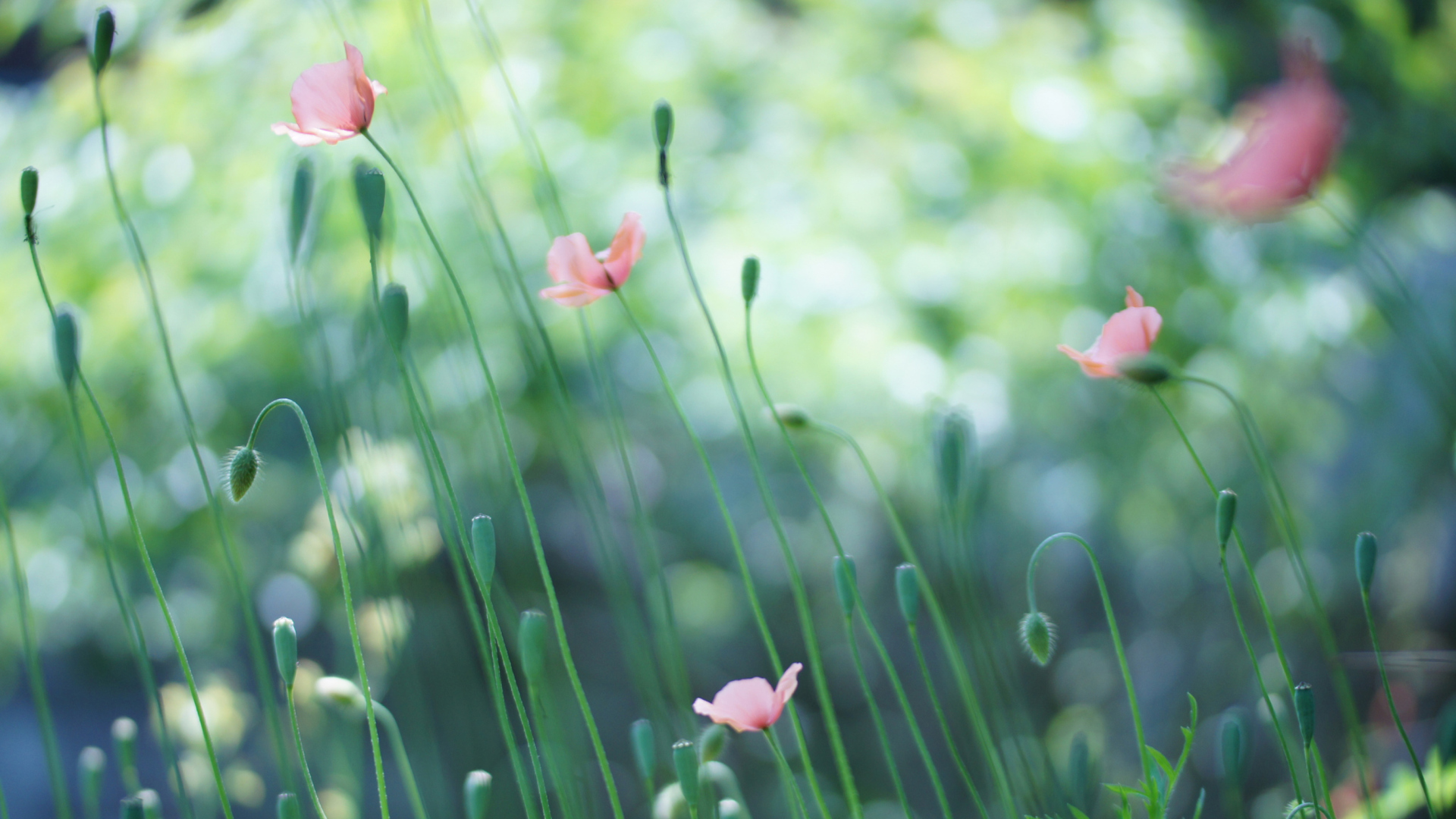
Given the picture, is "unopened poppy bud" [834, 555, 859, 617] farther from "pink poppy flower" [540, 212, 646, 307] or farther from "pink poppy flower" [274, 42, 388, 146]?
"pink poppy flower" [274, 42, 388, 146]

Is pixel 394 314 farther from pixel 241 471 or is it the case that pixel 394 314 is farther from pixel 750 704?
pixel 750 704

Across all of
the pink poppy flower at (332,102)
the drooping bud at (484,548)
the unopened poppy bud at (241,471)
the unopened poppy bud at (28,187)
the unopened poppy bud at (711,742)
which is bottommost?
the unopened poppy bud at (711,742)

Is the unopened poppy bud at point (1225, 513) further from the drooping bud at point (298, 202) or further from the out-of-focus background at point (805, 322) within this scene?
the out-of-focus background at point (805, 322)

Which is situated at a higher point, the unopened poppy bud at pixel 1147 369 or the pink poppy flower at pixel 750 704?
the unopened poppy bud at pixel 1147 369

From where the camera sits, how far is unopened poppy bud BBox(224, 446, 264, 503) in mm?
384

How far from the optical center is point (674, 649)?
1.42ft

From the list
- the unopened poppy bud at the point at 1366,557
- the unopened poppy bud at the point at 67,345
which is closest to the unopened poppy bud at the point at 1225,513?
the unopened poppy bud at the point at 1366,557

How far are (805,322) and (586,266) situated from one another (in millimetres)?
758

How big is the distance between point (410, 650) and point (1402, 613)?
1.58m

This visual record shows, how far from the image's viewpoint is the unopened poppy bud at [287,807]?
36 centimetres

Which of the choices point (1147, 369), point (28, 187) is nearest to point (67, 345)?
point (28, 187)

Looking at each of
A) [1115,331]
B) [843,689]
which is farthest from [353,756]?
[843,689]

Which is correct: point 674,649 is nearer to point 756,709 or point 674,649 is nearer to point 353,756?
point 756,709

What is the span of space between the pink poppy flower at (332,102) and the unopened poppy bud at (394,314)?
7 centimetres
